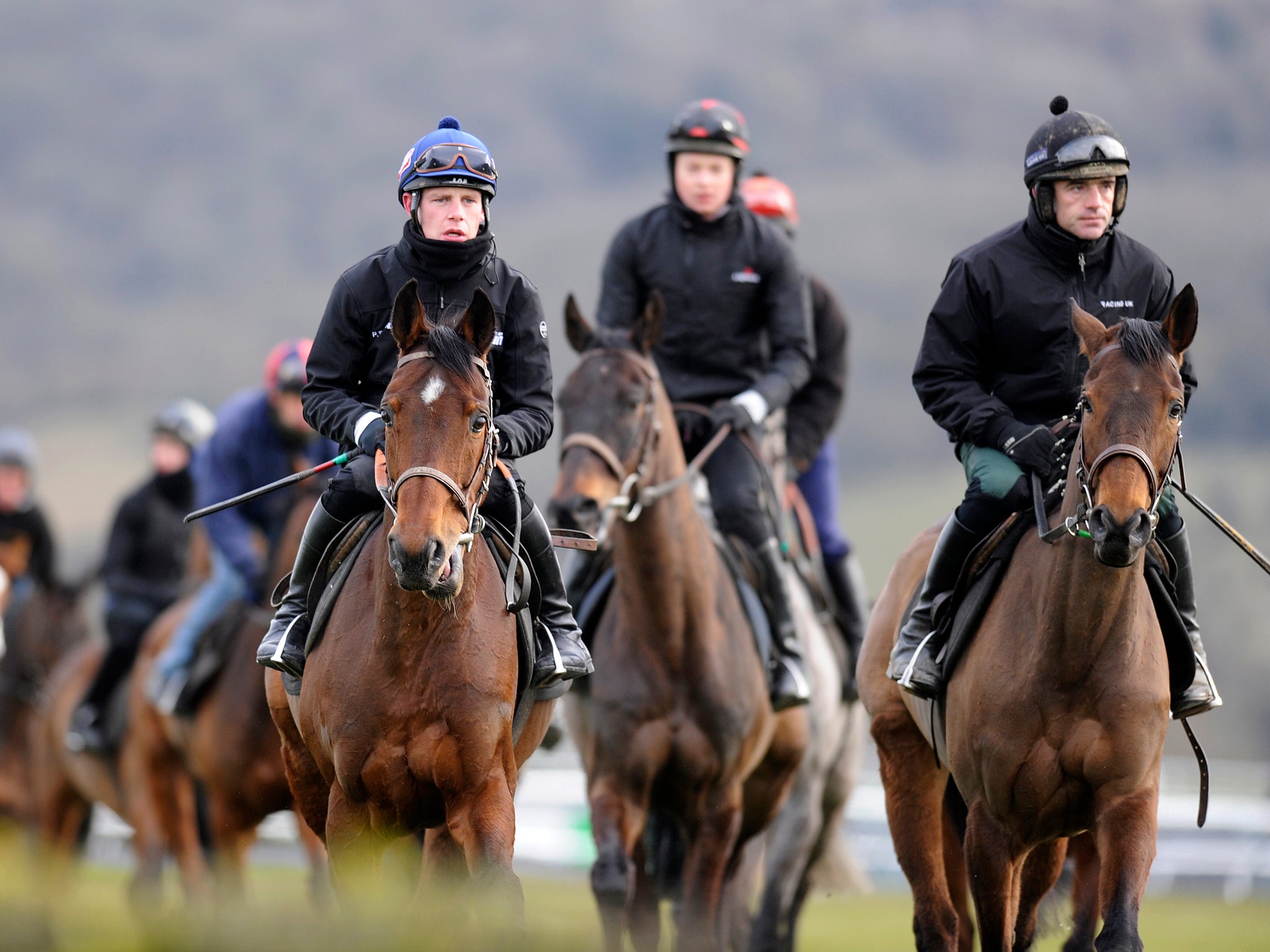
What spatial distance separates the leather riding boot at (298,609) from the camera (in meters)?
7.27

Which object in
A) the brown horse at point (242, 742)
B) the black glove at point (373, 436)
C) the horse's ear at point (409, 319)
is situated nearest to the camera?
the horse's ear at point (409, 319)

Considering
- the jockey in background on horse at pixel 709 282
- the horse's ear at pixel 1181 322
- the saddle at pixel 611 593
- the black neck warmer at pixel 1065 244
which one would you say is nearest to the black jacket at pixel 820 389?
the jockey in background on horse at pixel 709 282

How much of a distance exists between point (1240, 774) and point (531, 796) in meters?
11.0

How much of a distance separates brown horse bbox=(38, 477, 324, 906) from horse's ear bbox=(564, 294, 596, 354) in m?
2.30

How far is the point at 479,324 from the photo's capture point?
22.6 ft

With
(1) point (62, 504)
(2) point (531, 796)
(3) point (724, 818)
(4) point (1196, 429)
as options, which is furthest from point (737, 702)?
(4) point (1196, 429)

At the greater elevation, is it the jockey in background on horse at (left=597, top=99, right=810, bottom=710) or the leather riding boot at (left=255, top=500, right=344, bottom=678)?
the jockey in background on horse at (left=597, top=99, right=810, bottom=710)

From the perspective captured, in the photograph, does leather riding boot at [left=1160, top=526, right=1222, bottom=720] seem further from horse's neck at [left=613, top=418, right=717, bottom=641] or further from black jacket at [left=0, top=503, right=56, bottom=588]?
black jacket at [left=0, top=503, right=56, bottom=588]

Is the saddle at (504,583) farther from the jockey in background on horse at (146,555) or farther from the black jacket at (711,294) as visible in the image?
the jockey in background on horse at (146,555)

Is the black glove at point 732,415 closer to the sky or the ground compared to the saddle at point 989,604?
closer to the sky

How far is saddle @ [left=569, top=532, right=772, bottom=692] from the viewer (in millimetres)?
10430

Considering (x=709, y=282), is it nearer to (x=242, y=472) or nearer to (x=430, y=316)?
(x=242, y=472)

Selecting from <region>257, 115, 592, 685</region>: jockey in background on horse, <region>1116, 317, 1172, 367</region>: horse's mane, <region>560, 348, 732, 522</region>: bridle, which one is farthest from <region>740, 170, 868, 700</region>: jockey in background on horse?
<region>1116, 317, 1172, 367</region>: horse's mane

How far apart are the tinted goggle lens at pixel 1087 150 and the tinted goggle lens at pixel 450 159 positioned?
7.41ft
